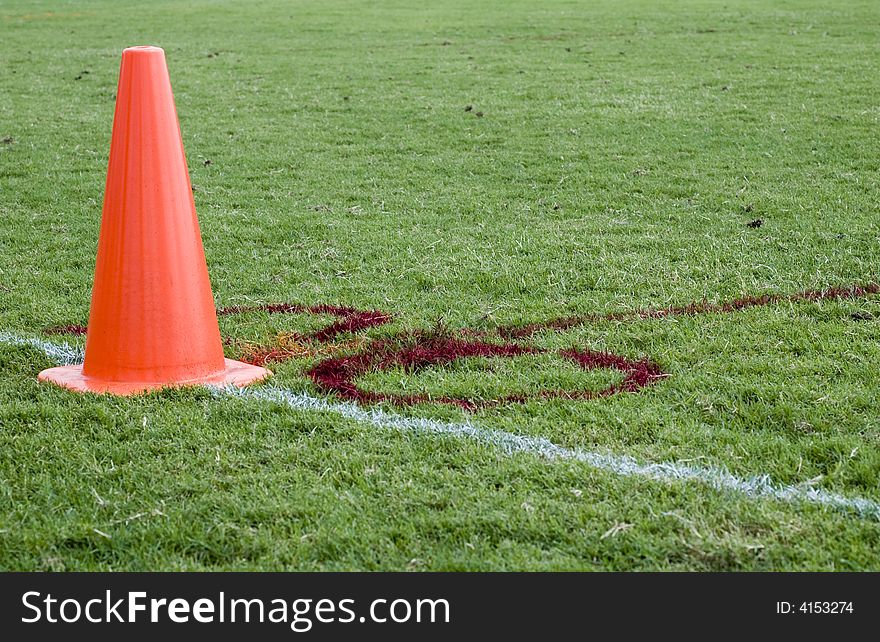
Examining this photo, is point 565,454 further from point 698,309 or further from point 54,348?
point 54,348

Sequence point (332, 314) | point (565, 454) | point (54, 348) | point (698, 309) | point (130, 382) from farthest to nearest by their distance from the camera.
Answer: point (332, 314), point (698, 309), point (54, 348), point (130, 382), point (565, 454)

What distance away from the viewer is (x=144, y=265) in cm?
473

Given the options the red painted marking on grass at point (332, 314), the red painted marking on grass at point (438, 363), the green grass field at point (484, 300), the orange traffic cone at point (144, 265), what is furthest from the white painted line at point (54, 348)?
the red painted marking on grass at point (438, 363)

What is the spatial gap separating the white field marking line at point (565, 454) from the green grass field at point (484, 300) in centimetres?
5

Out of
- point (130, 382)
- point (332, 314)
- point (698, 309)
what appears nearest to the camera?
point (130, 382)

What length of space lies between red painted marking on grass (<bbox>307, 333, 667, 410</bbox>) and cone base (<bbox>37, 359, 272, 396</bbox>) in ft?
0.90

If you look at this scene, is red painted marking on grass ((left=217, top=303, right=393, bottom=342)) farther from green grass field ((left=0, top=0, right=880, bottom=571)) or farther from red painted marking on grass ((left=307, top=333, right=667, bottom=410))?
red painted marking on grass ((left=307, top=333, right=667, bottom=410))

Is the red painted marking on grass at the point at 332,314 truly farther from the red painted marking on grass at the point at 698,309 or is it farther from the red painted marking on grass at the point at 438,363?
the red painted marking on grass at the point at 698,309

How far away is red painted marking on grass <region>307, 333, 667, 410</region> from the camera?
4.50 metres

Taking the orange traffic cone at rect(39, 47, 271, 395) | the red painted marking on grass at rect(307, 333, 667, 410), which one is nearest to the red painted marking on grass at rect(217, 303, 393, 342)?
the red painted marking on grass at rect(307, 333, 667, 410)

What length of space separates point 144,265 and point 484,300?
1.91 metres

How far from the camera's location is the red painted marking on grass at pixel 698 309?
17.9 feet

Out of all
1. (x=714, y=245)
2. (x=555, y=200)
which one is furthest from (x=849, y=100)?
(x=714, y=245)

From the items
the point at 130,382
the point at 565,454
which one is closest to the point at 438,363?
the point at 565,454
